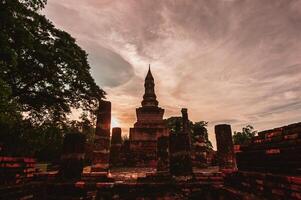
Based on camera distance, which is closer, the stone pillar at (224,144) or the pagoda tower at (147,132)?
the stone pillar at (224,144)

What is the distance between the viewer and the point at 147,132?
15.1 metres

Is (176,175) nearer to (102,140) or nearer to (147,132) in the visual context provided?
(102,140)

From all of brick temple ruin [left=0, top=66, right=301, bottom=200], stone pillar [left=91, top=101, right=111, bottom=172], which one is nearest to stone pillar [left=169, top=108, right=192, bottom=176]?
brick temple ruin [left=0, top=66, right=301, bottom=200]

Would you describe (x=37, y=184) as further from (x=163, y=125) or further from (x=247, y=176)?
(x=163, y=125)

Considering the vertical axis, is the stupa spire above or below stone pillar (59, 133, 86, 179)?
above

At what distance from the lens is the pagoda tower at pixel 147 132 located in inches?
527

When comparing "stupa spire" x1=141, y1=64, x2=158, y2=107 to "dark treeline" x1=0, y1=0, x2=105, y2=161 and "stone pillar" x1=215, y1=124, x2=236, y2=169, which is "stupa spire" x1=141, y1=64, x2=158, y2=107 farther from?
"stone pillar" x1=215, y1=124, x2=236, y2=169

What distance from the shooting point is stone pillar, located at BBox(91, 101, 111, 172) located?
26.3ft

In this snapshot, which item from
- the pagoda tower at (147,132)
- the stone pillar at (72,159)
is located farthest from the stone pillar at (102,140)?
the pagoda tower at (147,132)

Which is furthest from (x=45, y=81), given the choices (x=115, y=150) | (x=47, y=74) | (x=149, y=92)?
(x=149, y=92)

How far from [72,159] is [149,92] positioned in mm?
13235

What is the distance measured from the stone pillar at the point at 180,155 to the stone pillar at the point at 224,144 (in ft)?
8.22

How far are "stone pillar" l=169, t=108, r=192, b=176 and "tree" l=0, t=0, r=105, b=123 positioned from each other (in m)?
9.58

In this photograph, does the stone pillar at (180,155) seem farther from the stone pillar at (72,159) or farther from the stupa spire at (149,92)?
the stupa spire at (149,92)
